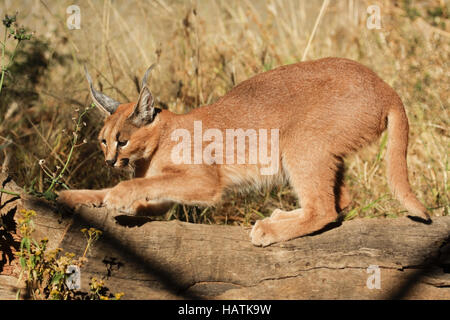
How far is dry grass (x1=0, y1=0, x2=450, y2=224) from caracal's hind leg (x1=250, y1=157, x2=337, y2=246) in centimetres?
72

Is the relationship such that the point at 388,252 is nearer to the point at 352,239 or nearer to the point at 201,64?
the point at 352,239

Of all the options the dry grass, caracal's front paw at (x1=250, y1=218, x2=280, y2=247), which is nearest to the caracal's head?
the dry grass

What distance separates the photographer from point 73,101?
4.51 m

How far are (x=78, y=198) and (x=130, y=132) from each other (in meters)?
0.55

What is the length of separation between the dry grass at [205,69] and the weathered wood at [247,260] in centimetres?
98

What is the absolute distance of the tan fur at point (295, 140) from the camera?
3.09m

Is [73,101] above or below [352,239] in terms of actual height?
above

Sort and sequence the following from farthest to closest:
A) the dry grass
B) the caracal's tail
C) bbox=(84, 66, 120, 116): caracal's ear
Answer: the dry grass, bbox=(84, 66, 120, 116): caracal's ear, the caracal's tail

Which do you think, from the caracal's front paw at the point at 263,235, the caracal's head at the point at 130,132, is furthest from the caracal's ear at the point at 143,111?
the caracal's front paw at the point at 263,235

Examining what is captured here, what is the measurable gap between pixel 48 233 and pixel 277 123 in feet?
4.98

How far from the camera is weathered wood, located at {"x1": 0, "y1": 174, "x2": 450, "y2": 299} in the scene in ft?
8.58

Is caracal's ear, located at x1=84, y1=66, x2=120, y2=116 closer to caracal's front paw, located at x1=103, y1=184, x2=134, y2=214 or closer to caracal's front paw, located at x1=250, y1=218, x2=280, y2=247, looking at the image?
Answer: caracal's front paw, located at x1=103, y1=184, x2=134, y2=214

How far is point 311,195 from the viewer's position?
125 inches

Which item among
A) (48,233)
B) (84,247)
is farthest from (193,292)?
(48,233)
